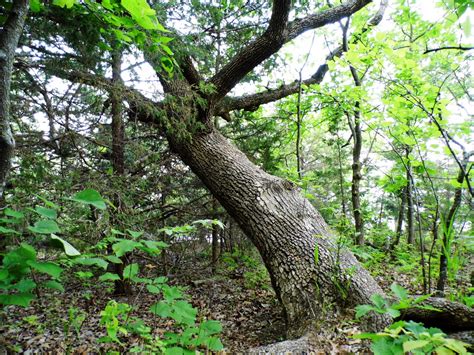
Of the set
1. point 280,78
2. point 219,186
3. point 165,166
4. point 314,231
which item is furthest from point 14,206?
point 280,78

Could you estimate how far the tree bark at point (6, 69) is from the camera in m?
1.66

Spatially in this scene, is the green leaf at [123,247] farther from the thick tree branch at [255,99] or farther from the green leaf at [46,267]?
the thick tree branch at [255,99]

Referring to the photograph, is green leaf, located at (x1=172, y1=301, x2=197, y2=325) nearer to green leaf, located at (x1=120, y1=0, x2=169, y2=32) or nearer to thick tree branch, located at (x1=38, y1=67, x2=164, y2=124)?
green leaf, located at (x1=120, y1=0, x2=169, y2=32)

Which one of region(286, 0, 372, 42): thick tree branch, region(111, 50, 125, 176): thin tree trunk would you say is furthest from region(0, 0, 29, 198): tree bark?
region(286, 0, 372, 42): thick tree branch

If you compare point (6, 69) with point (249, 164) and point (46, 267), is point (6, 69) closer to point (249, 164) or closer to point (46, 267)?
point (46, 267)

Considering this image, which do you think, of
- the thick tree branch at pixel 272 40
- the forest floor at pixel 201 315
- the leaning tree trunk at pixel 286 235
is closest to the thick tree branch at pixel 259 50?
the thick tree branch at pixel 272 40

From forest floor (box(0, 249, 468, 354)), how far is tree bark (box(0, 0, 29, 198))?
1110 mm

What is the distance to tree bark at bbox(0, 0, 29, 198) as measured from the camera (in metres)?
1.66

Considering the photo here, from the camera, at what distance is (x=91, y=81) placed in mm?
3588

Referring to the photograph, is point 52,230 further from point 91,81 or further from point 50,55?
point 50,55

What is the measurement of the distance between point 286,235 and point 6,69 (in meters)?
3.42

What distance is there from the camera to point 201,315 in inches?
127

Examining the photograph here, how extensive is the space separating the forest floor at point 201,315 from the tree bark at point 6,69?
3.64 feet

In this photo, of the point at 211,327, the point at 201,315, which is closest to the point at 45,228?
the point at 211,327
